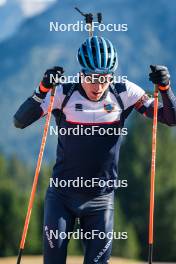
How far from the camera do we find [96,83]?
683 cm

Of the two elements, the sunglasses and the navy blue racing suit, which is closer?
the sunglasses

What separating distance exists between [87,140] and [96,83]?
483mm

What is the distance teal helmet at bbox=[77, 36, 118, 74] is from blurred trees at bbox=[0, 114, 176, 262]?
3301cm

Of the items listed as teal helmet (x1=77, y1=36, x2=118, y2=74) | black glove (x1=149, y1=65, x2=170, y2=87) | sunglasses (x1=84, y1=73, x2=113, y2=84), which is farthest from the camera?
black glove (x1=149, y1=65, x2=170, y2=87)

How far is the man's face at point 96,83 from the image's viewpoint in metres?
6.84

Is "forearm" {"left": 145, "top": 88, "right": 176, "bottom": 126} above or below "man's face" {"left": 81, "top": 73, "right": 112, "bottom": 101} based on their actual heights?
below

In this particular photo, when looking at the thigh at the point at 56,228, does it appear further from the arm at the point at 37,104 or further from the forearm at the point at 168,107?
the forearm at the point at 168,107

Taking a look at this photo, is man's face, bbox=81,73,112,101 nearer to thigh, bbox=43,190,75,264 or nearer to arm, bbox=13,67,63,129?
arm, bbox=13,67,63,129

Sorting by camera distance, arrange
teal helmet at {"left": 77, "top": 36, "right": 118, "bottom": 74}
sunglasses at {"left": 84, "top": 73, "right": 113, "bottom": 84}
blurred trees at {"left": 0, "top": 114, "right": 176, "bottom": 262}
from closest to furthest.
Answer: sunglasses at {"left": 84, "top": 73, "right": 113, "bottom": 84}
teal helmet at {"left": 77, "top": 36, "right": 118, "bottom": 74}
blurred trees at {"left": 0, "top": 114, "right": 176, "bottom": 262}

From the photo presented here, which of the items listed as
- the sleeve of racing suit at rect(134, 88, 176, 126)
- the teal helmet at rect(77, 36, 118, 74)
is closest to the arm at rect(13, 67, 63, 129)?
the teal helmet at rect(77, 36, 118, 74)

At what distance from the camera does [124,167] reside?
165 ft

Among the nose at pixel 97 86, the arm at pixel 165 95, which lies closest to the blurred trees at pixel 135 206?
the arm at pixel 165 95

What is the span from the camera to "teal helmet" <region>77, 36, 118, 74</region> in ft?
22.7

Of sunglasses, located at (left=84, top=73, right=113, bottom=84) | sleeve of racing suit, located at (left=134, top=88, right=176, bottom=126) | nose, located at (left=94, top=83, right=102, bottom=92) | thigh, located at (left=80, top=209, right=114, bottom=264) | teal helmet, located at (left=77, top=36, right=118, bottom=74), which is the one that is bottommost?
thigh, located at (left=80, top=209, right=114, bottom=264)
